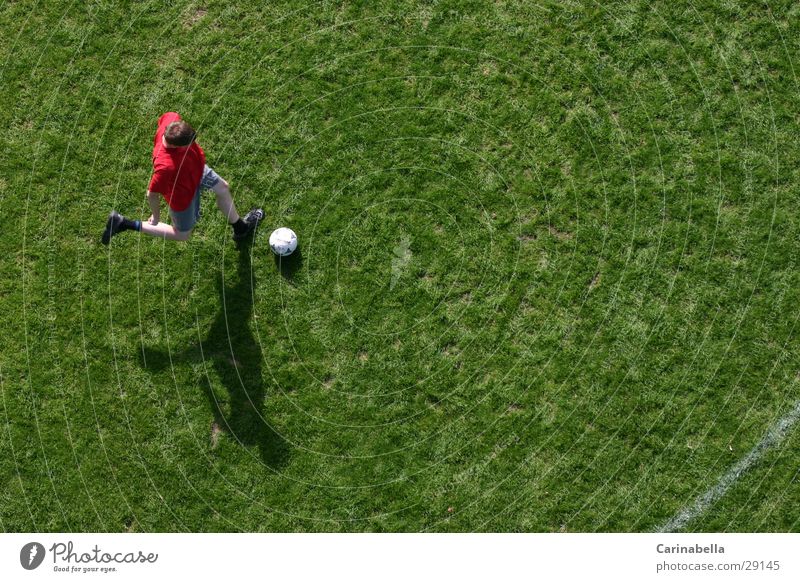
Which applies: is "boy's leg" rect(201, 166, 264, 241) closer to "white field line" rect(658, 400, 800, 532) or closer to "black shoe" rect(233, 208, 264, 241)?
"black shoe" rect(233, 208, 264, 241)

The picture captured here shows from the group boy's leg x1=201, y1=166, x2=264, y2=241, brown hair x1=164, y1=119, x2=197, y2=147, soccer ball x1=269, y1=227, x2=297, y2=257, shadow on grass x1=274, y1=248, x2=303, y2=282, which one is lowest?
shadow on grass x1=274, y1=248, x2=303, y2=282

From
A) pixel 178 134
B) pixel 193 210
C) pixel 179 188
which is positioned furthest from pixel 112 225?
pixel 178 134

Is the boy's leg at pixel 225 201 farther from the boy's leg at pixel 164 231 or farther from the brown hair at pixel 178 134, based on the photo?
the brown hair at pixel 178 134

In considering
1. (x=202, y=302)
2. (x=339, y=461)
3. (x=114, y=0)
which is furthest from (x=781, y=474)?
(x=114, y=0)

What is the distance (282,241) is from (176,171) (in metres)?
2.02

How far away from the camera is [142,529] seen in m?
10.3

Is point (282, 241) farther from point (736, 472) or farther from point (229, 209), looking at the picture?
point (736, 472)

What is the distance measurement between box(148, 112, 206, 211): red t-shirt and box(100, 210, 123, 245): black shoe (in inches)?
40.7

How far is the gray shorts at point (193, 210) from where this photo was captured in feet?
31.5

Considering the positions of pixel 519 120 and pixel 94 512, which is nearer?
pixel 94 512

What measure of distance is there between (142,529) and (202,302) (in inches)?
127

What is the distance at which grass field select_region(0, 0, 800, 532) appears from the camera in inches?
408

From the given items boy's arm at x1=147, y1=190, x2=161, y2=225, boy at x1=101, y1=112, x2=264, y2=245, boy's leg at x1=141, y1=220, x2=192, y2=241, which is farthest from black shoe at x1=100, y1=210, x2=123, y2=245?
boy's arm at x1=147, y1=190, x2=161, y2=225

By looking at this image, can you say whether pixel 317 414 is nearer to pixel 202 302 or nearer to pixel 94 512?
pixel 202 302
